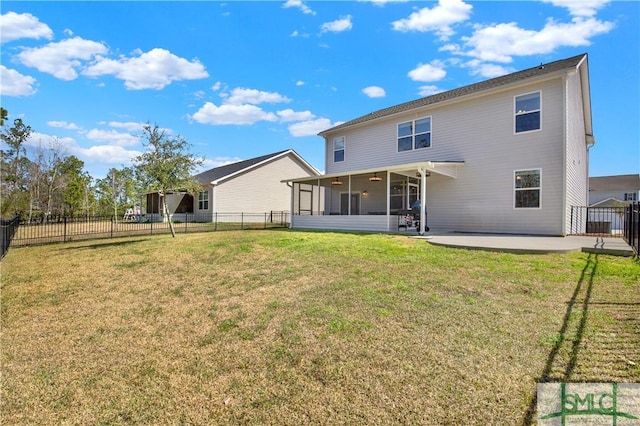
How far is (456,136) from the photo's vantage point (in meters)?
13.6

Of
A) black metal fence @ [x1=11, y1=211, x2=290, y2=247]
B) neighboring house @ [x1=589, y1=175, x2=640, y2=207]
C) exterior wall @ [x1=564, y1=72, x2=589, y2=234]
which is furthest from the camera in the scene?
neighboring house @ [x1=589, y1=175, x2=640, y2=207]

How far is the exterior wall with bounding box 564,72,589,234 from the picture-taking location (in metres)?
11.4

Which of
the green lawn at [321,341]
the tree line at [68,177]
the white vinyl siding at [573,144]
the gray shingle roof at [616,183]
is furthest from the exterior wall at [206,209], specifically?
the gray shingle roof at [616,183]

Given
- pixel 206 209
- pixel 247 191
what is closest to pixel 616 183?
pixel 247 191

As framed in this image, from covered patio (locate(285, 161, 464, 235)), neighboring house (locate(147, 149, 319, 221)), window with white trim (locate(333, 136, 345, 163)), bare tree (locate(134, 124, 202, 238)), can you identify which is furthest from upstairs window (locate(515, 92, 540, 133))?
neighboring house (locate(147, 149, 319, 221))

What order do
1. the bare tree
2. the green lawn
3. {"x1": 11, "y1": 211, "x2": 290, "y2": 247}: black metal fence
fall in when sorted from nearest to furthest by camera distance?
the green lawn → the bare tree → {"x1": 11, "y1": 211, "x2": 290, "y2": 247}: black metal fence

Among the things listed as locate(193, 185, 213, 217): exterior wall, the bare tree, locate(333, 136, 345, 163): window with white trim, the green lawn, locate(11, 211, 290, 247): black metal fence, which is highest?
locate(333, 136, 345, 163): window with white trim

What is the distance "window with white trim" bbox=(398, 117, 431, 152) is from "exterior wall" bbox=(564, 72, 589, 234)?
507 cm

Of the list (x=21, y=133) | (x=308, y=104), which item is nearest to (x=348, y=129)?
(x=308, y=104)

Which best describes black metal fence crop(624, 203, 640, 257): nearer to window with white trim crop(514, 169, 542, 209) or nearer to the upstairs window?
window with white trim crop(514, 169, 542, 209)

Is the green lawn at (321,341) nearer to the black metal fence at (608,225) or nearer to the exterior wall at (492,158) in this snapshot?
the black metal fence at (608,225)

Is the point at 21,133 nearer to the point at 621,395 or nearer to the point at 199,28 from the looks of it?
the point at 199,28

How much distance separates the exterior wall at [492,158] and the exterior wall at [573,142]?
19.8 inches

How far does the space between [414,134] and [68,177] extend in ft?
116
